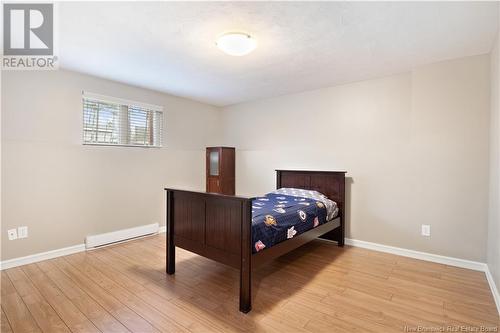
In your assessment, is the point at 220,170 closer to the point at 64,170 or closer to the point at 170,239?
the point at 170,239

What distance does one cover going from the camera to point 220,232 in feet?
7.64

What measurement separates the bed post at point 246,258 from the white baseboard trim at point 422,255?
7.33ft

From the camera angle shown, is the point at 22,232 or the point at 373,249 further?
the point at 373,249

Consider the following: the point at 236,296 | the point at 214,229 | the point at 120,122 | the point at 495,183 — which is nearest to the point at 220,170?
the point at 120,122

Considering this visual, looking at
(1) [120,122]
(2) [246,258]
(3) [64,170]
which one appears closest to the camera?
(2) [246,258]

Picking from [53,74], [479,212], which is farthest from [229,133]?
[479,212]

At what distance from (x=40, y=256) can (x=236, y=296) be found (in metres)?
2.55

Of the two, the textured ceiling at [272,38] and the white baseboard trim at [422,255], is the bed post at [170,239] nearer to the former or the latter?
the textured ceiling at [272,38]

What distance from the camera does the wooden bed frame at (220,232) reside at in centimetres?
210

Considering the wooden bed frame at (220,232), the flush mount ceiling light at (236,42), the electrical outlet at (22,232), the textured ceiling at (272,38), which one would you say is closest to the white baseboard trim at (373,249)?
the electrical outlet at (22,232)

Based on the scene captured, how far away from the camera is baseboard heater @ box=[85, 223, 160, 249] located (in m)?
3.45

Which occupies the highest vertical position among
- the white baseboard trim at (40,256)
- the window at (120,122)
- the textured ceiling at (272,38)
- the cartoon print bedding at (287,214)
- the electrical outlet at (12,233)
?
the textured ceiling at (272,38)

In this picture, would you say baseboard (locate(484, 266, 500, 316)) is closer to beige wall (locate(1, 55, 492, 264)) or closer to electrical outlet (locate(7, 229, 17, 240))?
beige wall (locate(1, 55, 492, 264))

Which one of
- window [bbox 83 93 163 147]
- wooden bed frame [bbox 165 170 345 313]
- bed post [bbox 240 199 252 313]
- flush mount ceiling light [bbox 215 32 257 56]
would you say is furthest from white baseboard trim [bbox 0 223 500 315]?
flush mount ceiling light [bbox 215 32 257 56]
